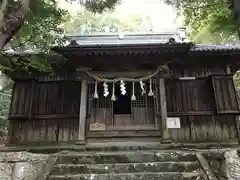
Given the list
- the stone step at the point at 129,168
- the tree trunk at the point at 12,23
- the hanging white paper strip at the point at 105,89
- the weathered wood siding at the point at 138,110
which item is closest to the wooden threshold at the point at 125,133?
the weathered wood siding at the point at 138,110

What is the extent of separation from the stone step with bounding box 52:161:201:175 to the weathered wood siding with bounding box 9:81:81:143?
14.5ft

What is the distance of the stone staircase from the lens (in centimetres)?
585

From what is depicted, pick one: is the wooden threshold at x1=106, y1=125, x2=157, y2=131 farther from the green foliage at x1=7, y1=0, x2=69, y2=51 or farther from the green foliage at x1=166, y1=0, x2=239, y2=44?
the green foliage at x1=166, y1=0, x2=239, y2=44

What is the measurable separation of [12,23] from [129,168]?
4.83 meters

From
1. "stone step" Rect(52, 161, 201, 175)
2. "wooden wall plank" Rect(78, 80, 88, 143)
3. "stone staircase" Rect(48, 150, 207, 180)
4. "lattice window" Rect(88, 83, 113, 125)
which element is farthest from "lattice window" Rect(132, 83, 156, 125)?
"stone step" Rect(52, 161, 201, 175)

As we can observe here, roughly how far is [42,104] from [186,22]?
794 centimetres

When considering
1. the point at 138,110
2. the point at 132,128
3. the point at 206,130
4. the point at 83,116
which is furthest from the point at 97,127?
the point at 206,130

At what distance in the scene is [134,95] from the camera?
10461mm

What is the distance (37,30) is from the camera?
34.1 ft

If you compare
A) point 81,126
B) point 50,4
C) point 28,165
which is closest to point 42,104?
point 81,126

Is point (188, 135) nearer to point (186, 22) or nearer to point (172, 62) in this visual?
point (172, 62)

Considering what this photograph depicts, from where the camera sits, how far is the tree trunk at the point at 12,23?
673 cm

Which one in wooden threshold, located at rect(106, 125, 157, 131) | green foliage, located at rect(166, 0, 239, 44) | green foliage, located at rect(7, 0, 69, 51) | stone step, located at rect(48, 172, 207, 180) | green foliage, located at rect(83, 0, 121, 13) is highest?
green foliage, located at rect(83, 0, 121, 13)

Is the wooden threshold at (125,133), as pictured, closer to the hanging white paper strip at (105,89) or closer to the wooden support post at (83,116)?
A: the wooden support post at (83,116)
